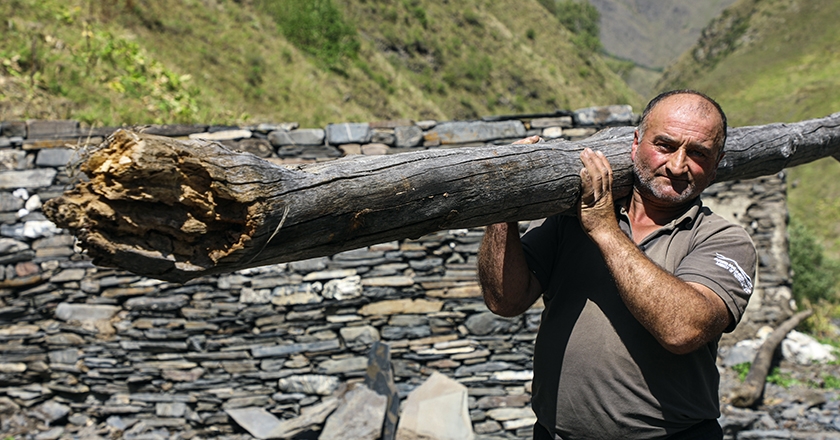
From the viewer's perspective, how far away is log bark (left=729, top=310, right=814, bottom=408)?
5.79 metres

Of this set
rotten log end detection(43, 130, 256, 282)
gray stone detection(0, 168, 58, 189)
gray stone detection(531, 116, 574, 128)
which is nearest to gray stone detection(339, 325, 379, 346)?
gray stone detection(531, 116, 574, 128)

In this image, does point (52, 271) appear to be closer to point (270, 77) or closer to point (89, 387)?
point (89, 387)

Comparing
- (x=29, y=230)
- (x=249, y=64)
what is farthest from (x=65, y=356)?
(x=249, y=64)

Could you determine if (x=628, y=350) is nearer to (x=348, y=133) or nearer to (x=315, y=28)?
(x=348, y=133)

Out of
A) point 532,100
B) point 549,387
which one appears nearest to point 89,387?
point 549,387

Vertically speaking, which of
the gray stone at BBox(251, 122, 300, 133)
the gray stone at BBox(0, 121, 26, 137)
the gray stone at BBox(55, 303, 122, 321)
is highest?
the gray stone at BBox(251, 122, 300, 133)

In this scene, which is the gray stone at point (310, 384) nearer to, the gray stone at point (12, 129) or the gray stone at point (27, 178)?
the gray stone at point (27, 178)

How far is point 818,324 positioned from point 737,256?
8260 millimetres

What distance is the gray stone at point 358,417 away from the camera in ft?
15.2

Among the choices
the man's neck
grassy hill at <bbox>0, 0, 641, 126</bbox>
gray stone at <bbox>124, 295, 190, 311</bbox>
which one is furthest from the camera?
grassy hill at <bbox>0, 0, 641, 126</bbox>

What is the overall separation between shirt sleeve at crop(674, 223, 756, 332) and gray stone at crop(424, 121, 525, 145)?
11.6ft

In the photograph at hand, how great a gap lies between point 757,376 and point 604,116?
313 centimetres

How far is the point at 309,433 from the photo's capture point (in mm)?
4922

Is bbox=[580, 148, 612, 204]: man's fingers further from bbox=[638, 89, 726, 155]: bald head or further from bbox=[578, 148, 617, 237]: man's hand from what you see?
bbox=[638, 89, 726, 155]: bald head
